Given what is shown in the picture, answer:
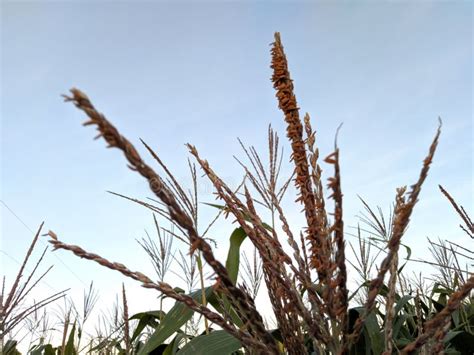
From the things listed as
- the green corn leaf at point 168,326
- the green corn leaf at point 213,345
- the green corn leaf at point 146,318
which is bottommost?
the green corn leaf at point 213,345

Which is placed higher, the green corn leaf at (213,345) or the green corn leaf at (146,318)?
the green corn leaf at (146,318)

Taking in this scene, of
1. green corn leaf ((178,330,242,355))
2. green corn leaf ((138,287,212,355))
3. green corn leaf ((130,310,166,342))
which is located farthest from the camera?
green corn leaf ((130,310,166,342))

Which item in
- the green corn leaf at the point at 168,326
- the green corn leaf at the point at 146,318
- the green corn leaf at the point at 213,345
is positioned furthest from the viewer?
the green corn leaf at the point at 146,318

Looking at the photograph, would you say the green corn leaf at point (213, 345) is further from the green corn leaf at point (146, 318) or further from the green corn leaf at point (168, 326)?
the green corn leaf at point (146, 318)

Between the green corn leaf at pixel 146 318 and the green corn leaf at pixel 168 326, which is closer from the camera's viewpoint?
the green corn leaf at pixel 168 326

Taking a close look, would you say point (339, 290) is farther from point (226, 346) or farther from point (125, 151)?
point (226, 346)

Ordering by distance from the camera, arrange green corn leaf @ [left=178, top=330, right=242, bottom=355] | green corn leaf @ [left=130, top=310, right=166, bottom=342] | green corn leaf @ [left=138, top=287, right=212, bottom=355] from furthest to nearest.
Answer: green corn leaf @ [left=130, top=310, right=166, bottom=342] → green corn leaf @ [left=138, top=287, right=212, bottom=355] → green corn leaf @ [left=178, top=330, right=242, bottom=355]

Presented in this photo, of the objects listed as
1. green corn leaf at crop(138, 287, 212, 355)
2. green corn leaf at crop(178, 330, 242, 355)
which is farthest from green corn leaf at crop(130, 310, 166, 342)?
green corn leaf at crop(178, 330, 242, 355)

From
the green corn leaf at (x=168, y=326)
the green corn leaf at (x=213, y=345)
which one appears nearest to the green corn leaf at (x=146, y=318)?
the green corn leaf at (x=168, y=326)

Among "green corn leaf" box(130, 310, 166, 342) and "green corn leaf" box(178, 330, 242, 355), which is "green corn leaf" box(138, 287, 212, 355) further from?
A: "green corn leaf" box(130, 310, 166, 342)

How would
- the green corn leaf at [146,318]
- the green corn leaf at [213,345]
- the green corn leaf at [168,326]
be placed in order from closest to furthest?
the green corn leaf at [213,345], the green corn leaf at [168,326], the green corn leaf at [146,318]

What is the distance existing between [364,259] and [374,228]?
0.31 metres

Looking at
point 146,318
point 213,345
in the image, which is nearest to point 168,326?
point 213,345

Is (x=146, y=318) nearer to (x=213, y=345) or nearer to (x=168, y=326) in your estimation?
(x=168, y=326)
